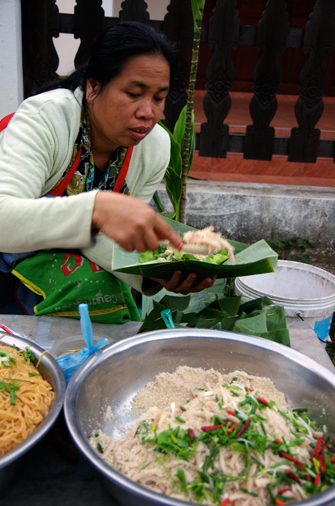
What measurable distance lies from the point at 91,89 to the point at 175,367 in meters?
1.34

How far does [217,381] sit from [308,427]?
34 centimetres

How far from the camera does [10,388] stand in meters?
1.21

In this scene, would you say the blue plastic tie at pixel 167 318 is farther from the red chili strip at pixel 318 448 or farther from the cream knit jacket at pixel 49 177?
the red chili strip at pixel 318 448

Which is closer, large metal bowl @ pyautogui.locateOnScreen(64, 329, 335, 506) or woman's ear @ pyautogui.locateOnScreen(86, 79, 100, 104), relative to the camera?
large metal bowl @ pyautogui.locateOnScreen(64, 329, 335, 506)

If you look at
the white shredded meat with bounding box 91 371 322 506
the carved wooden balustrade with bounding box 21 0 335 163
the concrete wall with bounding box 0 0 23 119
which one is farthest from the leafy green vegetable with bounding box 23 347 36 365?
the carved wooden balustrade with bounding box 21 0 335 163

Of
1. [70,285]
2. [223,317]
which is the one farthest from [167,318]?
[70,285]

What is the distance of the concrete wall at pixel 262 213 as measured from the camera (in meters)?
4.36

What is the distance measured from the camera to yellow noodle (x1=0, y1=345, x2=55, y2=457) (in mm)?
1092

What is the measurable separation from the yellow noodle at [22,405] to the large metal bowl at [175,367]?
10 cm

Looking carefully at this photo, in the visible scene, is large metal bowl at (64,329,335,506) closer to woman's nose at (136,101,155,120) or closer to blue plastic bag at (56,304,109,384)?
blue plastic bag at (56,304,109,384)

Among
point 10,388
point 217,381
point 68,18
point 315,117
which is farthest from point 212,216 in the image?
point 10,388

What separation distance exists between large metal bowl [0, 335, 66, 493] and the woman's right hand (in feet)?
1.42

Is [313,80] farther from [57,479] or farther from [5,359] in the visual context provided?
[57,479]

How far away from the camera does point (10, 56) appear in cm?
358
